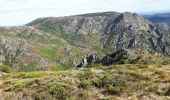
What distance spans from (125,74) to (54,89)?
7.10 metres

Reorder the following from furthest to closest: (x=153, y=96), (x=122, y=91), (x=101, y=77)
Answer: (x=101, y=77)
(x=122, y=91)
(x=153, y=96)

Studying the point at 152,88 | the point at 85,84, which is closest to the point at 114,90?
the point at 85,84

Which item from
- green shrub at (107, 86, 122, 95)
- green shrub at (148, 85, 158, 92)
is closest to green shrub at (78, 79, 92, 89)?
green shrub at (107, 86, 122, 95)

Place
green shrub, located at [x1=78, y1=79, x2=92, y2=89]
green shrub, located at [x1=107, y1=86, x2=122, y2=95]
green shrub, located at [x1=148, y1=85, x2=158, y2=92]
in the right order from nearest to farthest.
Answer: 1. green shrub, located at [x1=107, y1=86, x2=122, y2=95]
2. green shrub, located at [x1=148, y1=85, x2=158, y2=92]
3. green shrub, located at [x1=78, y1=79, x2=92, y2=89]

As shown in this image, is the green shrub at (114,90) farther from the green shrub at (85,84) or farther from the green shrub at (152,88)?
the green shrub at (152,88)

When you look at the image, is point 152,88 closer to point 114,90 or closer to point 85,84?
point 114,90

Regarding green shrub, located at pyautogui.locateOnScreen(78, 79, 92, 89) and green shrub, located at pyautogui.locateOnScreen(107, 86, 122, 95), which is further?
green shrub, located at pyautogui.locateOnScreen(78, 79, 92, 89)

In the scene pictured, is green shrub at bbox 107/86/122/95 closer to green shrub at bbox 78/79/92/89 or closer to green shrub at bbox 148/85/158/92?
green shrub at bbox 78/79/92/89

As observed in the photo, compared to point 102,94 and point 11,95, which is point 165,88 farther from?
point 11,95

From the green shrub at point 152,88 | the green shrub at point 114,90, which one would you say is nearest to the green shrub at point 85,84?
the green shrub at point 114,90

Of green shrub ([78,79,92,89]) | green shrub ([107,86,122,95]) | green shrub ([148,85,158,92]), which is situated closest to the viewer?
green shrub ([107,86,122,95])

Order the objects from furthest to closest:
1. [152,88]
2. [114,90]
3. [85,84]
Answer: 1. [85,84]
2. [152,88]
3. [114,90]

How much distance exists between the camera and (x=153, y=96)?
2275cm

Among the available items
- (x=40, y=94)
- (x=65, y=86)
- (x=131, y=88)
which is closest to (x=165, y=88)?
(x=131, y=88)
